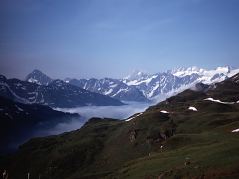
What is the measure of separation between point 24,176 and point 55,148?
2965cm

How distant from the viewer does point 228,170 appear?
4506 centimetres

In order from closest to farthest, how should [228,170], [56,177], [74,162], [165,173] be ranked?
1. [228,170]
2. [165,173]
3. [56,177]
4. [74,162]

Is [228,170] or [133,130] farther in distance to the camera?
[133,130]

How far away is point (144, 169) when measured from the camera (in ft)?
224

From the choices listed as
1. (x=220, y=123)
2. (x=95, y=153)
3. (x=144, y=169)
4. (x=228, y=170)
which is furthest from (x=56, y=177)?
(x=228, y=170)

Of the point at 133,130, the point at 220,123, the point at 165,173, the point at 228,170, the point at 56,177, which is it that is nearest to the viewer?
the point at 228,170

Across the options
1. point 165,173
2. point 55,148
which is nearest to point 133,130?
point 55,148

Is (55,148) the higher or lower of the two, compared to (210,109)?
lower

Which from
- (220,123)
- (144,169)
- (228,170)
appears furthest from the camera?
(220,123)

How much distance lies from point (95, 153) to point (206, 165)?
401 ft

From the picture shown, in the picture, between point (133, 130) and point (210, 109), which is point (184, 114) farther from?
point (133, 130)

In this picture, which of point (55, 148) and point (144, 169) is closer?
point (144, 169)

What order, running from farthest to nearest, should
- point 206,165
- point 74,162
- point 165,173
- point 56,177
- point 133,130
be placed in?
1. point 133,130
2. point 74,162
3. point 56,177
4. point 165,173
5. point 206,165

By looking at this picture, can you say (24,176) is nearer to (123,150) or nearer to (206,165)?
(123,150)
